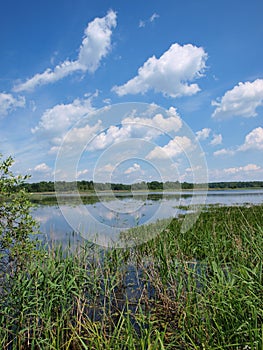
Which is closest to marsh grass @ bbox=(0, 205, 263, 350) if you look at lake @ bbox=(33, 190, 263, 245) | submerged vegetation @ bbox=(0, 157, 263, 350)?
submerged vegetation @ bbox=(0, 157, 263, 350)

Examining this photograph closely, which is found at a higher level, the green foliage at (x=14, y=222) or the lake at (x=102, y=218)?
the green foliage at (x=14, y=222)

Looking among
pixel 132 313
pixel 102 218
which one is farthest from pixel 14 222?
pixel 102 218

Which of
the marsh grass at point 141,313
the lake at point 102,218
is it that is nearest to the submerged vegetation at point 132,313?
the marsh grass at point 141,313

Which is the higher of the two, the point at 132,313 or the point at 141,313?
the point at 141,313

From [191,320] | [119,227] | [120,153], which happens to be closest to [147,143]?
[120,153]

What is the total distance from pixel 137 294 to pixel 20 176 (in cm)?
325

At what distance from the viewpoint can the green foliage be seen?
464 cm

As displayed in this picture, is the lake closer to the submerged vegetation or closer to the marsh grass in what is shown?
the submerged vegetation

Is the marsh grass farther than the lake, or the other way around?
the lake

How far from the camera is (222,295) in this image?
3.43 metres

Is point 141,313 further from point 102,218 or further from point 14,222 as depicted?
point 102,218

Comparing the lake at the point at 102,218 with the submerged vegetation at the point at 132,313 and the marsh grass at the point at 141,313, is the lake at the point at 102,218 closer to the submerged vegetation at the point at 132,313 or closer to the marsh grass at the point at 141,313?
the submerged vegetation at the point at 132,313

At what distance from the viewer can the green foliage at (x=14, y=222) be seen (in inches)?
183

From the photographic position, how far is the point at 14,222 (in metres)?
4.74
